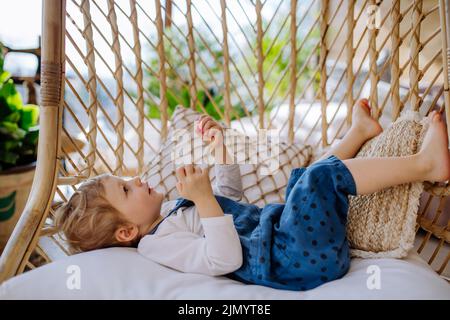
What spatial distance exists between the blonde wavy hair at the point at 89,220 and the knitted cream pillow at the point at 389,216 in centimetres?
44

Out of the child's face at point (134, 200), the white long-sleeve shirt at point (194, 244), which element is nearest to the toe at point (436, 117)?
the white long-sleeve shirt at point (194, 244)

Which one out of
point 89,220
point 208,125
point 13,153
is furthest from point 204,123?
point 13,153

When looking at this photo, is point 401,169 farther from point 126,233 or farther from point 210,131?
point 126,233

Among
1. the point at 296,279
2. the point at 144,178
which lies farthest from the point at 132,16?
the point at 296,279

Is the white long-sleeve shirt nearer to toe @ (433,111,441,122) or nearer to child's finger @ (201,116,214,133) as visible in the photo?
child's finger @ (201,116,214,133)

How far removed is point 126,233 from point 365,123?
562mm

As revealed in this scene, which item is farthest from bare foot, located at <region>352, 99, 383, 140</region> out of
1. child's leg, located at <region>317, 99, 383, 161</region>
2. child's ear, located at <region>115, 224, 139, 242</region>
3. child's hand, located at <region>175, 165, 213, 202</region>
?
child's ear, located at <region>115, 224, 139, 242</region>

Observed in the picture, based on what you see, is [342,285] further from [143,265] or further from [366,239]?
[143,265]

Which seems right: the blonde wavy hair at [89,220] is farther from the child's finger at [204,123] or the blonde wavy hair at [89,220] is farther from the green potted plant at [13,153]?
the green potted plant at [13,153]

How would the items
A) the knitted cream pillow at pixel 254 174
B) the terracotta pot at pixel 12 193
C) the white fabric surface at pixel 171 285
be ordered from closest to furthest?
the white fabric surface at pixel 171 285 < the knitted cream pillow at pixel 254 174 < the terracotta pot at pixel 12 193

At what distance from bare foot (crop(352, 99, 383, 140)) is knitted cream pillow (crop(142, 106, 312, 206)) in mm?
222

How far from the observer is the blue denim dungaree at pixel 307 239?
81cm
